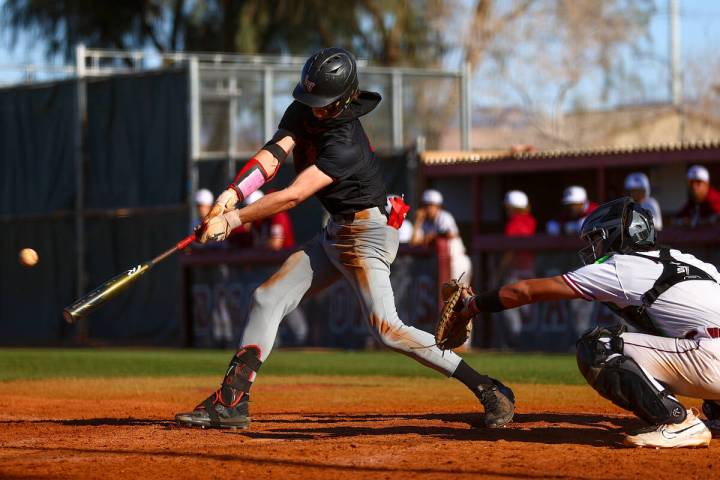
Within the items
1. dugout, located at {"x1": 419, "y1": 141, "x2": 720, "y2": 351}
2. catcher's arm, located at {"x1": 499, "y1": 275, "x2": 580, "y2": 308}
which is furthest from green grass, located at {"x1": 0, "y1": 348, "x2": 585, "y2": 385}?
catcher's arm, located at {"x1": 499, "y1": 275, "x2": 580, "y2": 308}

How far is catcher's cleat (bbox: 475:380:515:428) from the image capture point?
23.7 ft

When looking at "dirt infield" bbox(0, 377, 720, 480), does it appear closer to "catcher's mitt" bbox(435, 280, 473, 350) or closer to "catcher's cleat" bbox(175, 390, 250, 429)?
"catcher's cleat" bbox(175, 390, 250, 429)

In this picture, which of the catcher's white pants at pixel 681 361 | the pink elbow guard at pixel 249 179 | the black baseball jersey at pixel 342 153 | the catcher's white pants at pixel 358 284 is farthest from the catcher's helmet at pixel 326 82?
the catcher's white pants at pixel 681 361

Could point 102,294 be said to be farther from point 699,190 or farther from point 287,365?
point 699,190

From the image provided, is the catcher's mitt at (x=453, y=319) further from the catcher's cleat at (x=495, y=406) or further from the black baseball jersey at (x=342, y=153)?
the black baseball jersey at (x=342, y=153)

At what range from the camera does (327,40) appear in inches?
1201

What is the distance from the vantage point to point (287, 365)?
13.7 meters

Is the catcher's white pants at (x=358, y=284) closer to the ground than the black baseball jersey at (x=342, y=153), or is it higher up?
closer to the ground

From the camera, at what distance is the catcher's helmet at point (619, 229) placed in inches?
247

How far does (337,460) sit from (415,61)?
26473mm

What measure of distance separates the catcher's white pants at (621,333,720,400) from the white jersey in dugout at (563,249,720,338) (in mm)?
63

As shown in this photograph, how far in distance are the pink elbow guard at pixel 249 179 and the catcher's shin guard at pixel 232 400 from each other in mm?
919

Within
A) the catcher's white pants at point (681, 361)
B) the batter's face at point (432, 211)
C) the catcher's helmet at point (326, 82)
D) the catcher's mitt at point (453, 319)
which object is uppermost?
the catcher's helmet at point (326, 82)

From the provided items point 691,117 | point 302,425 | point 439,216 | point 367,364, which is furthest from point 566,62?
point 302,425
